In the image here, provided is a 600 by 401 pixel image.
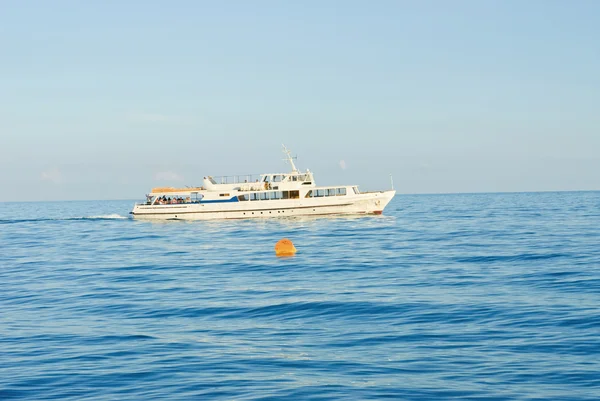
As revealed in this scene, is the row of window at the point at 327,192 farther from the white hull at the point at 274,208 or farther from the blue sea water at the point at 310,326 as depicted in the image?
the blue sea water at the point at 310,326

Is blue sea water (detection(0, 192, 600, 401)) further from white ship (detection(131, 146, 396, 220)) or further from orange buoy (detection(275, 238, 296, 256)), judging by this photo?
white ship (detection(131, 146, 396, 220))

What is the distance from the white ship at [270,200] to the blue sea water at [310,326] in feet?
123

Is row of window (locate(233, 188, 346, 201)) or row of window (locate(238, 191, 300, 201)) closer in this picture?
row of window (locate(233, 188, 346, 201))

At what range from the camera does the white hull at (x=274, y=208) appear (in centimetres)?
7644

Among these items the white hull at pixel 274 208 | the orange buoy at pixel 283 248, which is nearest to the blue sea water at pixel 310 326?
the orange buoy at pixel 283 248

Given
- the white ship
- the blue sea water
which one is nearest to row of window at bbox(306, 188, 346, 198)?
the white ship

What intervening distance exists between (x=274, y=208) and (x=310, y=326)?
193 ft

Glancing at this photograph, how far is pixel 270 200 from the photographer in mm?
76875

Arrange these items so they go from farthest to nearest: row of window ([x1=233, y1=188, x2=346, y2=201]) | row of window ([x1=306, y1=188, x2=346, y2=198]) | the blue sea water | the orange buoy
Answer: row of window ([x1=233, y1=188, x2=346, y2=201]) → row of window ([x1=306, y1=188, x2=346, y2=198]) → the orange buoy → the blue sea water

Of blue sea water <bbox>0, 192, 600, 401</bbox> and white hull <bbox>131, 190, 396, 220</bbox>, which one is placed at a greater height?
white hull <bbox>131, 190, 396, 220</bbox>

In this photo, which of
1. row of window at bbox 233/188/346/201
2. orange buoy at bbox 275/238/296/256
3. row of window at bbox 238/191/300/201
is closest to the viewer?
orange buoy at bbox 275/238/296/256

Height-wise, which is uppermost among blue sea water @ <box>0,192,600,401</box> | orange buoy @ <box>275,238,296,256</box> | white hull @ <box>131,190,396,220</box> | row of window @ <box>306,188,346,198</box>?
row of window @ <box>306,188,346,198</box>

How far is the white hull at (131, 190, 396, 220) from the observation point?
7644 centimetres

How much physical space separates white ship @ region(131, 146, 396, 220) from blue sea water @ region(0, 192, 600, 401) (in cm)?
3756
